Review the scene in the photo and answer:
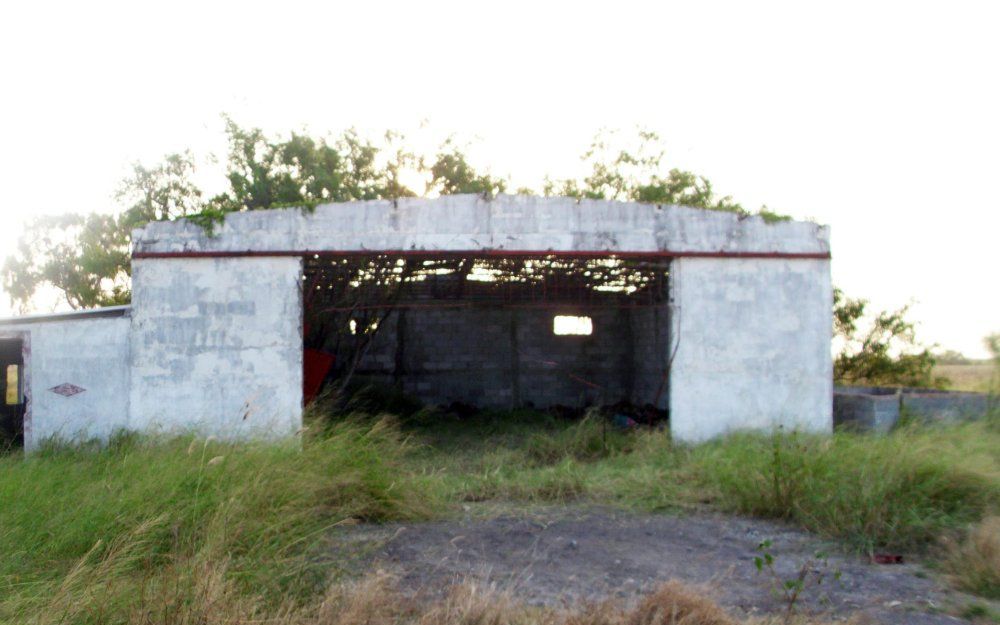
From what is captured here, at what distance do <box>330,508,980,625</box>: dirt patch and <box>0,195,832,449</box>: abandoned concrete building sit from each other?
3.35 meters

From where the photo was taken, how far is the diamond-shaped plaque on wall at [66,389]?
11.1 meters

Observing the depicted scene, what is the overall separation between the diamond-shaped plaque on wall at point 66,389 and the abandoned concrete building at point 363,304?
17 millimetres

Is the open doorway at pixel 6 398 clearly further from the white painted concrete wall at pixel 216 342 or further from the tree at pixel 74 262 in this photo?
the tree at pixel 74 262

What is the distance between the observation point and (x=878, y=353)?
1883 centimetres

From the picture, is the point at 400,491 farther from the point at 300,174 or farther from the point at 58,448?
the point at 300,174

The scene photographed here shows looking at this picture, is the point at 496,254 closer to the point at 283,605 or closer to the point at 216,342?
the point at 216,342

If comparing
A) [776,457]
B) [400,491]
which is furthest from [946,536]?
[400,491]

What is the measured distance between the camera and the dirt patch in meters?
6.00

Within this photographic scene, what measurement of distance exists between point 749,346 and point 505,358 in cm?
728

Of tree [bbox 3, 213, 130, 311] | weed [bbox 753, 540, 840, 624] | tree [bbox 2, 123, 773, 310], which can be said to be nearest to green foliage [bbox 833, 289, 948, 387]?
tree [bbox 2, 123, 773, 310]

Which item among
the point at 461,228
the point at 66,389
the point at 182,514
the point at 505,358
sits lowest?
the point at 182,514

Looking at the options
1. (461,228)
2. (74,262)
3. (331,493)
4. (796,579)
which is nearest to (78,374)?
(461,228)

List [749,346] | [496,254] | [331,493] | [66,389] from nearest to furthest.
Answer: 1. [331,493]
2. [66,389]
3. [496,254]
4. [749,346]

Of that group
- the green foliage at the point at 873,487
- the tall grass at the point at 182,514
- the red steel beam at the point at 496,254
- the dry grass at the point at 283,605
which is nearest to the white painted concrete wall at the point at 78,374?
the red steel beam at the point at 496,254
